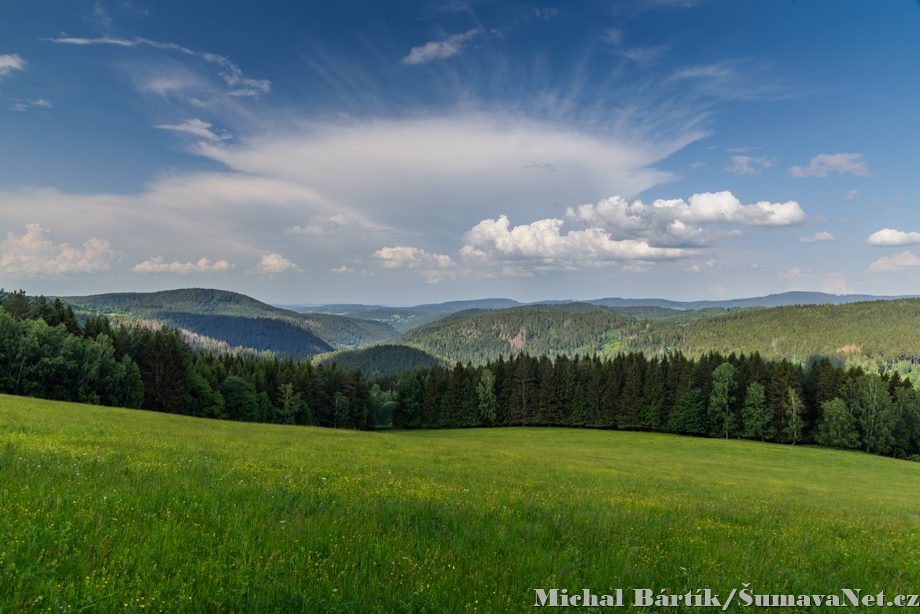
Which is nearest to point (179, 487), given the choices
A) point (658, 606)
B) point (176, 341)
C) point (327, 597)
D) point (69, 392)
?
point (327, 597)

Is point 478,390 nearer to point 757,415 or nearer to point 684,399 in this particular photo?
point 684,399

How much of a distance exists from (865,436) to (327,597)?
101269mm

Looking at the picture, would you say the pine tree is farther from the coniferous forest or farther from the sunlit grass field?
the sunlit grass field

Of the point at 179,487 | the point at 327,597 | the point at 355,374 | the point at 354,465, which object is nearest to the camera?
the point at 327,597

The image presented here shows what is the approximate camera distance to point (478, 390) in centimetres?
10725

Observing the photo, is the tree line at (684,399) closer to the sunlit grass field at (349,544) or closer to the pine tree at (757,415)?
the pine tree at (757,415)

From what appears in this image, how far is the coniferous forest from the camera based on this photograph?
60281 millimetres

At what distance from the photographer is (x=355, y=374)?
336 ft

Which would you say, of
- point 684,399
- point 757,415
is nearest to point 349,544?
point 757,415

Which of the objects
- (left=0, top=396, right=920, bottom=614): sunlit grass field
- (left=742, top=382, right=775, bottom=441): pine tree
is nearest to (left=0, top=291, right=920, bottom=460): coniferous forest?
(left=742, top=382, right=775, bottom=441): pine tree

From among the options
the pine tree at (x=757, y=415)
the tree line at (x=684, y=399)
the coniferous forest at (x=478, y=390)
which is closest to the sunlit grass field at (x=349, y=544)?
the coniferous forest at (x=478, y=390)

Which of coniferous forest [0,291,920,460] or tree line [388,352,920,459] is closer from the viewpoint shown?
coniferous forest [0,291,920,460]

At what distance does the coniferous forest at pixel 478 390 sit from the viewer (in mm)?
60281

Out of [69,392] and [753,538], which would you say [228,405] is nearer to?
[69,392]
